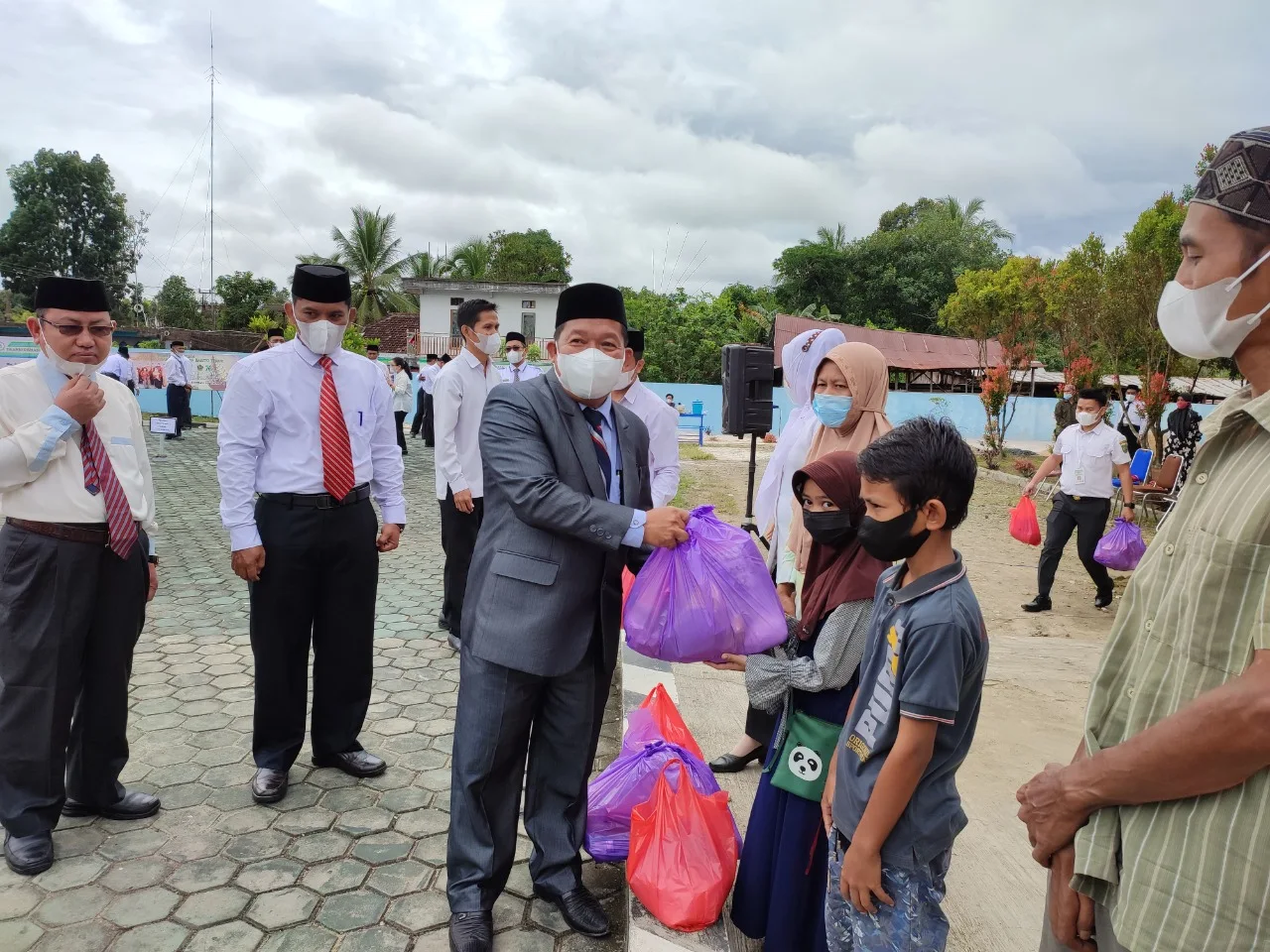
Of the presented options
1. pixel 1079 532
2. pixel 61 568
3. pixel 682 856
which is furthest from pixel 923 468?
pixel 1079 532

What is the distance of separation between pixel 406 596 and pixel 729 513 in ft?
20.8

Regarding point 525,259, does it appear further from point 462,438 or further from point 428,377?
point 462,438

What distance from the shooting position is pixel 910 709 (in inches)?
63.3

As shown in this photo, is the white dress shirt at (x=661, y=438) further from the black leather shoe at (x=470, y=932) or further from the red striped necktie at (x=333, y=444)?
the black leather shoe at (x=470, y=932)

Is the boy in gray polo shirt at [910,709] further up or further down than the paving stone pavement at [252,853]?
further up

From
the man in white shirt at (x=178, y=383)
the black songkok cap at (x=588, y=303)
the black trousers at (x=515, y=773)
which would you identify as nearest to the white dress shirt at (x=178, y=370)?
the man in white shirt at (x=178, y=383)

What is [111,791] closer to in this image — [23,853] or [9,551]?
[23,853]

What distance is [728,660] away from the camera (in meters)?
2.22

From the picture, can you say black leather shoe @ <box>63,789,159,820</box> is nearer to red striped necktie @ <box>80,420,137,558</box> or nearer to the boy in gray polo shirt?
red striped necktie @ <box>80,420,137,558</box>

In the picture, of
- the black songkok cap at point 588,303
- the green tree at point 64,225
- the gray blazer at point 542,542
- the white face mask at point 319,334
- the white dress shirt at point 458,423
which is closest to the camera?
the gray blazer at point 542,542

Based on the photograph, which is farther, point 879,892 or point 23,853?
point 23,853

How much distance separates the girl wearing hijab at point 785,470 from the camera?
10.5 feet

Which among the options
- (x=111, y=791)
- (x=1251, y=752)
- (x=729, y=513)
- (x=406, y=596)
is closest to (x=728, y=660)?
(x=1251, y=752)

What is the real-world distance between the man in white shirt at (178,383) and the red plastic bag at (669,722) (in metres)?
16.1
